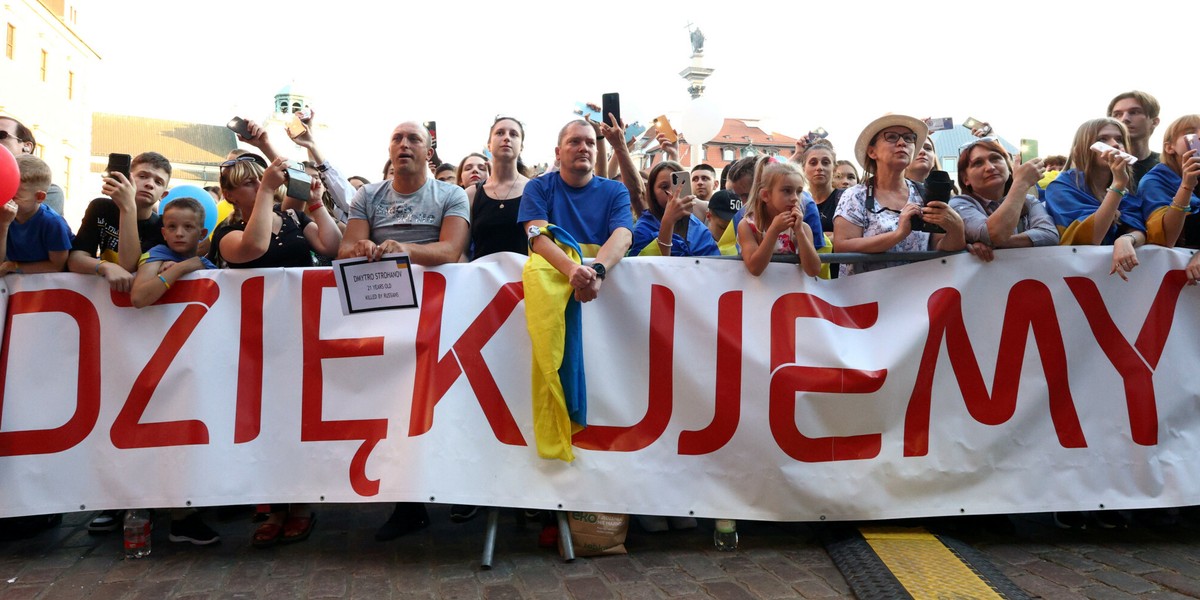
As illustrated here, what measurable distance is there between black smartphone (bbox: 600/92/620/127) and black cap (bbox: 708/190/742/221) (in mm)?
805

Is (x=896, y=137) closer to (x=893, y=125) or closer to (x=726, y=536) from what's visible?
(x=893, y=125)

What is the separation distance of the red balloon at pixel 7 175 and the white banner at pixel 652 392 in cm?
45

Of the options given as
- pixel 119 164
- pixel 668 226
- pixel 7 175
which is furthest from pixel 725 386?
pixel 7 175

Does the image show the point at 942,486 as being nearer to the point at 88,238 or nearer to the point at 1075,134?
the point at 1075,134

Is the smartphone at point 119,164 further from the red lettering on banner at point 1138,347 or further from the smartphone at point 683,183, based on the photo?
the red lettering on banner at point 1138,347

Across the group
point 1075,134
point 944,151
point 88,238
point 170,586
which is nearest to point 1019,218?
point 1075,134

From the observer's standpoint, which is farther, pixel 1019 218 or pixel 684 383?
→ pixel 1019 218

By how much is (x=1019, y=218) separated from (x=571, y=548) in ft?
9.18

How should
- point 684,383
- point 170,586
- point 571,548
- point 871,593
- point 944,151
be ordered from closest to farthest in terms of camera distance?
point 871,593 → point 170,586 → point 571,548 → point 684,383 → point 944,151

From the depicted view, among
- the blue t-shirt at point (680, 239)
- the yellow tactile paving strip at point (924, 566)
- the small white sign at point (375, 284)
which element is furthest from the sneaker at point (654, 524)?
the small white sign at point (375, 284)

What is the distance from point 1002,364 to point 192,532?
398 cm

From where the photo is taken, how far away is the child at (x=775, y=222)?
4.06 m

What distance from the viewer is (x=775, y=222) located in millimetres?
3982

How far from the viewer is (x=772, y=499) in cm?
408
